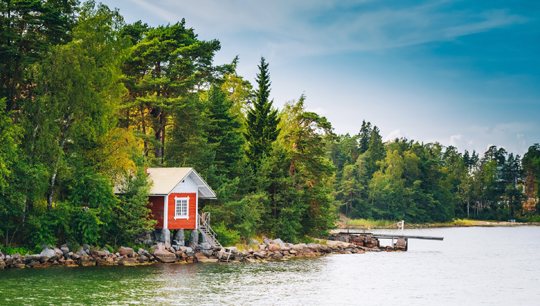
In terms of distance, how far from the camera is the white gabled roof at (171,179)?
119ft

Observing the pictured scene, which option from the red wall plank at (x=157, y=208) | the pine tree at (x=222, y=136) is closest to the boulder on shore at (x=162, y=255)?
the red wall plank at (x=157, y=208)

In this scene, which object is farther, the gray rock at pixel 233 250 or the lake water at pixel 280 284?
the gray rock at pixel 233 250

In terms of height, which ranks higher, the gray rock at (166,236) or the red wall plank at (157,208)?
the red wall plank at (157,208)

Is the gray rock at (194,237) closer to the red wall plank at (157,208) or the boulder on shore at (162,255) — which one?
the red wall plank at (157,208)

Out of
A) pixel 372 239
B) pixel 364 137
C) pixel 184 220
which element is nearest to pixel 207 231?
pixel 184 220

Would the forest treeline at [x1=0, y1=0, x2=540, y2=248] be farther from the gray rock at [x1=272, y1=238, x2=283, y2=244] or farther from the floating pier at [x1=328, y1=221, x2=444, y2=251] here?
the floating pier at [x1=328, y1=221, x2=444, y2=251]

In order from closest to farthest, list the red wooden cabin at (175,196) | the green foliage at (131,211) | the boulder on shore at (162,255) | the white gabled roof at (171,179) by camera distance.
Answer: the green foliage at (131,211) → the boulder on shore at (162,255) → the white gabled roof at (171,179) → the red wooden cabin at (175,196)

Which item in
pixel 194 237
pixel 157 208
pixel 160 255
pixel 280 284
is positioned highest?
pixel 157 208

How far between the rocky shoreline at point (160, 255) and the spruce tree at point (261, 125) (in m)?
8.71

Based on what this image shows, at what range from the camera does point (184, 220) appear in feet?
123

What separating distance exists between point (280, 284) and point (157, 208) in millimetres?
12363

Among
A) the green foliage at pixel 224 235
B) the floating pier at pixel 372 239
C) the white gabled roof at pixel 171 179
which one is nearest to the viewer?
the white gabled roof at pixel 171 179

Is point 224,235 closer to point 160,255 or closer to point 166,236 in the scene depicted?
point 166,236

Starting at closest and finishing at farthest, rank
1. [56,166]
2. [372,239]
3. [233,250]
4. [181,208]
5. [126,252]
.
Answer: [56,166], [126,252], [181,208], [233,250], [372,239]
